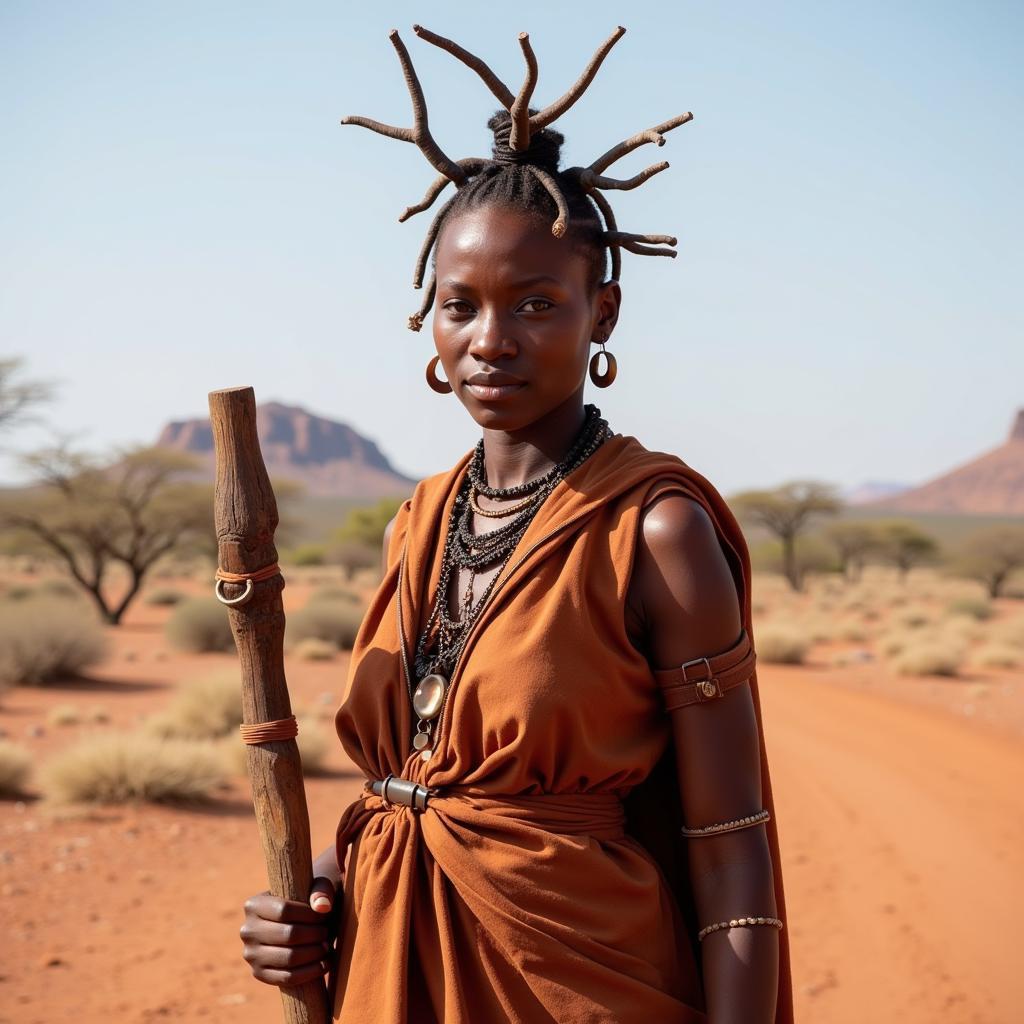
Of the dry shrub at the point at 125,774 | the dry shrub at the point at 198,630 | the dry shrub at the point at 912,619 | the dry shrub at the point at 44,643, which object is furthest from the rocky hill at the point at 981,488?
the dry shrub at the point at 125,774

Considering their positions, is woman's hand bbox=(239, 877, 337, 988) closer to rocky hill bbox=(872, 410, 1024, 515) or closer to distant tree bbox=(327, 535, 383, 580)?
distant tree bbox=(327, 535, 383, 580)

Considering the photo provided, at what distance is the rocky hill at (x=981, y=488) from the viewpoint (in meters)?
141

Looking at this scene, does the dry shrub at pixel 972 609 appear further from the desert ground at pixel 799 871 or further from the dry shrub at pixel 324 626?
the dry shrub at pixel 324 626

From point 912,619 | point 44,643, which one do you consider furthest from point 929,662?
point 44,643

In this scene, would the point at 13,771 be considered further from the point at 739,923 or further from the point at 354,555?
the point at 354,555

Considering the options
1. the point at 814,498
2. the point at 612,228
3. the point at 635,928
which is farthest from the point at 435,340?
the point at 814,498

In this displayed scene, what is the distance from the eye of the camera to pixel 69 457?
27.7 meters

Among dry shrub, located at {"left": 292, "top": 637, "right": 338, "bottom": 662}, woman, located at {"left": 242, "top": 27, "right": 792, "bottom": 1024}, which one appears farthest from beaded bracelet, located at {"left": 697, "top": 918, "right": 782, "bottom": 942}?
dry shrub, located at {"left": 292, "top": 637, "right": 338, "bottom": 662}

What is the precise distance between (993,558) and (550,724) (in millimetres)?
39459

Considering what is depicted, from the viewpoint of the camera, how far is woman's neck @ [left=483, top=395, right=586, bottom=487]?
207 centimetres

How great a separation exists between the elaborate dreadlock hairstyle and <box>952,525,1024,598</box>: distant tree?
1519 inches

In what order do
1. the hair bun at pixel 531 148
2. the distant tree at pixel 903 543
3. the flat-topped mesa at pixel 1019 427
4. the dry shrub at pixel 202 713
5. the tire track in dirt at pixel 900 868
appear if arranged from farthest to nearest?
the flat-topped mesa at pixel 1019 427 → the distant tree at pixel 903 543 → the dry shrub at pixel 202 713 → the tire track in dirt at pixel 900 868 → the hair bun at pixel 531 148

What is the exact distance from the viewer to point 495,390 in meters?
1.91

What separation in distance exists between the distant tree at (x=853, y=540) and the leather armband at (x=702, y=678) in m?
44.4
